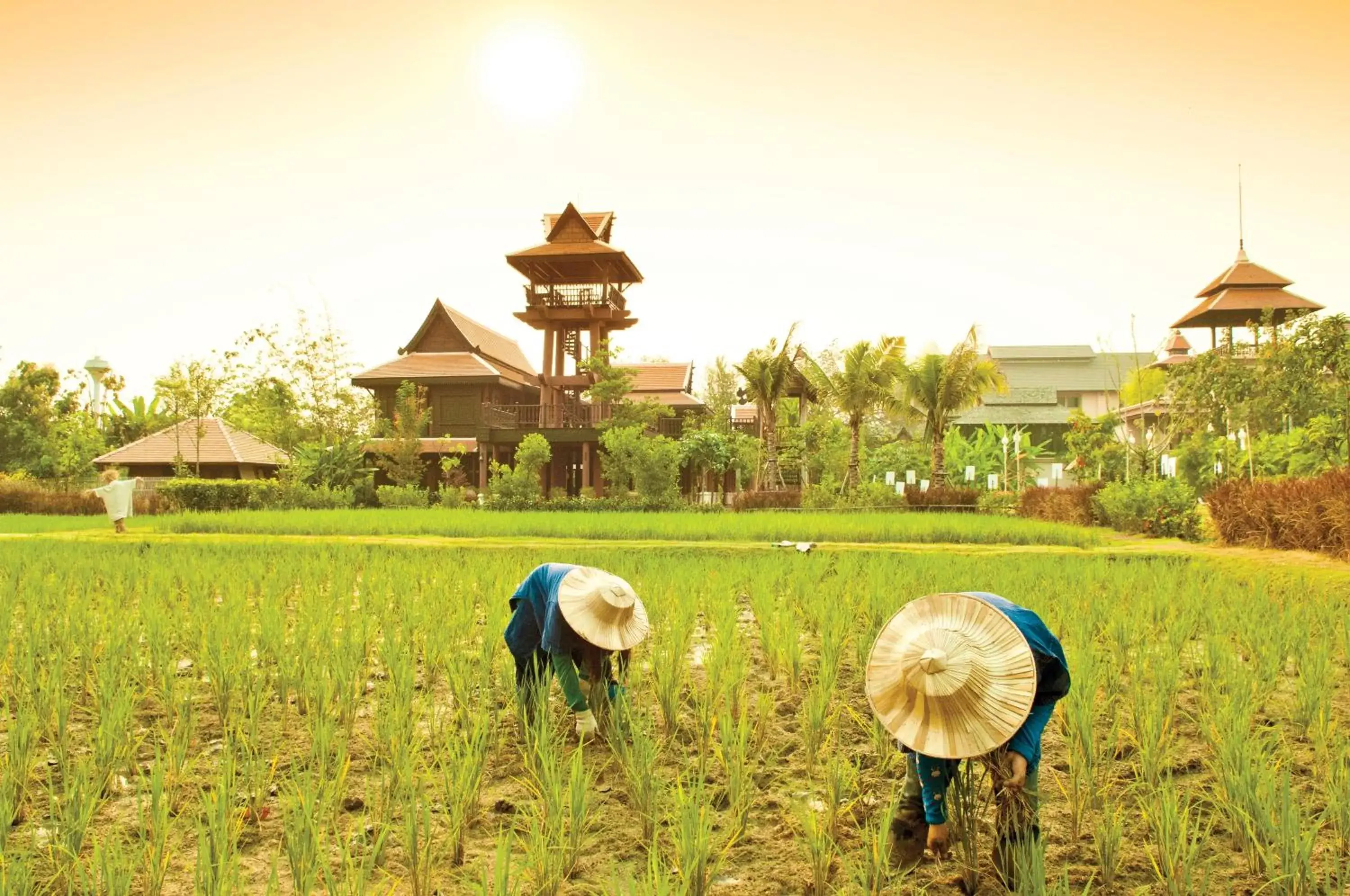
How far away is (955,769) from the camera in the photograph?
2.22m

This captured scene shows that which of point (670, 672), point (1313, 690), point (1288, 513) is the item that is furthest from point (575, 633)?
point (1288, 513)

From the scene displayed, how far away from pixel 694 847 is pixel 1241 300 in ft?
99.9

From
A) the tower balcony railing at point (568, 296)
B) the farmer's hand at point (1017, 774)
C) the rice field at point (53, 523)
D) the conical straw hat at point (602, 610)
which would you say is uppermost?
the tower balcony railing at point (568, 296)

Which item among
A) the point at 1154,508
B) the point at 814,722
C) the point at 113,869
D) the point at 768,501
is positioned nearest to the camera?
the point at 113,869

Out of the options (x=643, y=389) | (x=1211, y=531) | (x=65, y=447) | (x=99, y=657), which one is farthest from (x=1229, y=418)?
(x=65, y=447)

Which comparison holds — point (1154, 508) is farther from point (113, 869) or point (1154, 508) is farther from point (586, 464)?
point (586, 464)

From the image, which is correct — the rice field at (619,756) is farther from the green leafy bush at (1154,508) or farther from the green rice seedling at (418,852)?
the green leafy bush at (1154,508)

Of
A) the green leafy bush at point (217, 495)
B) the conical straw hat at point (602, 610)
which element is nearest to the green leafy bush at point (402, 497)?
the green leafy bush at point (217, 495)

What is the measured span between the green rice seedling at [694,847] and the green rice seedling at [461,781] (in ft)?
1.89

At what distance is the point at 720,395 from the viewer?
35812 mm

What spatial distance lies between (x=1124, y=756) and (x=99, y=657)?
4375mm

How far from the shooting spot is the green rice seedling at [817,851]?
6.77ft

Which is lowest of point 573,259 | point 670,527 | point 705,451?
point 670,527

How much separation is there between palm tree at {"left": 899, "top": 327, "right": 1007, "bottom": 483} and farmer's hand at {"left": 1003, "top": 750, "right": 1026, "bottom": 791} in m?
17.8
